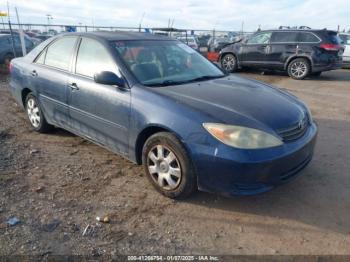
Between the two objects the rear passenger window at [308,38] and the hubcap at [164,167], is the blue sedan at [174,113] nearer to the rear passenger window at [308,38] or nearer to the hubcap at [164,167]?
the hubcap at [164,167]

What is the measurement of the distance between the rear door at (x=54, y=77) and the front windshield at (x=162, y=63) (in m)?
0.93

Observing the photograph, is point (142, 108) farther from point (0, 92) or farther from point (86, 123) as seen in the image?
point (0, 92)

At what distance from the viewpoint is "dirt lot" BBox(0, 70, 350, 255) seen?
110 inches

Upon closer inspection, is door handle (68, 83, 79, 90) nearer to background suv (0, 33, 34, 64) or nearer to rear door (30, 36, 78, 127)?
rear door (30, 36, 78, 127)

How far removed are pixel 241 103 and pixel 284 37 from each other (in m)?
9.87

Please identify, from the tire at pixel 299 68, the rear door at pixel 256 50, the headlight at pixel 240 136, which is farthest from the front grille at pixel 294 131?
the rear door at pixel 256 50

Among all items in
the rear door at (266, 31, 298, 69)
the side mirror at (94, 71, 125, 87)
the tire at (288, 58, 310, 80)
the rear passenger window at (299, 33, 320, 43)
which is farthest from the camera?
the rear door at (266, 31, 298, 69)

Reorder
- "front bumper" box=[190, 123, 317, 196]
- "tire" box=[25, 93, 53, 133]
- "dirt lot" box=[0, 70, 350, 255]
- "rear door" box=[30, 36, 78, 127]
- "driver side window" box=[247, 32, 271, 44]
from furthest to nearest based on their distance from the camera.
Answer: "driver side window" box=[247, 32, 271, 44], "tire" box=[25, 93, 53, 133], "rear door" box=[30, 36, 78, 127], "front bumper" box=[190, 123, 317, 196], "dirt lot" box=[0, 70, 350, 255]

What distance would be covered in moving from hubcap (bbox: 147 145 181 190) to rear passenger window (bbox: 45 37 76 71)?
1885mm

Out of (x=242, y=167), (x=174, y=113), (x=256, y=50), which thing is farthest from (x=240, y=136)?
(x=256, y=50)

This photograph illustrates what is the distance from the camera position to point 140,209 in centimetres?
331

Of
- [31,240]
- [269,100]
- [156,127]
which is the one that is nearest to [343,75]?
[269,100]

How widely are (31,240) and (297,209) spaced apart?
249 cm

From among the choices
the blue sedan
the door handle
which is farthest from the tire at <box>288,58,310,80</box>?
the door handle
